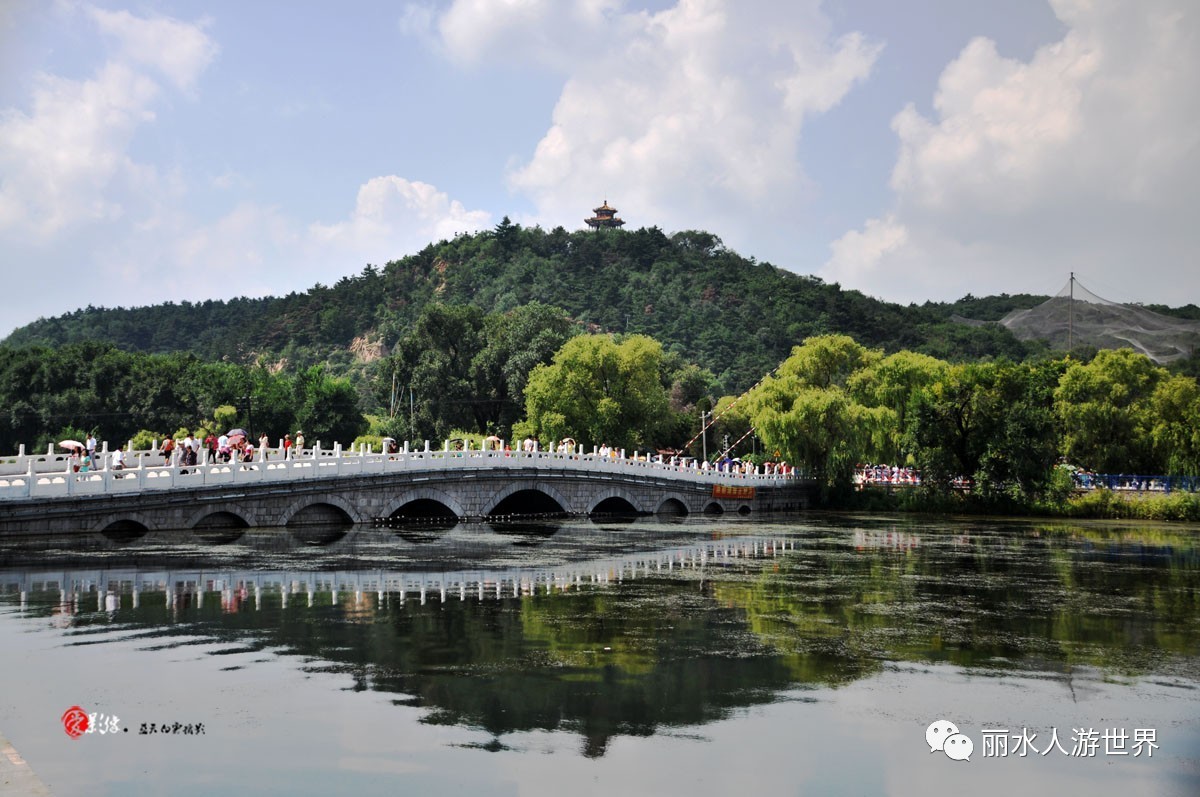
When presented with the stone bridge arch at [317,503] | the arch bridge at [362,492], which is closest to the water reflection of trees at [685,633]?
the arch bridge at [362,492]

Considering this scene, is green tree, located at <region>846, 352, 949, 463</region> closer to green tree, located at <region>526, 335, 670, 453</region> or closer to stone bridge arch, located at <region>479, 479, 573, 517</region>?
green tree, located at <region>526, 335, 670, 453</region>

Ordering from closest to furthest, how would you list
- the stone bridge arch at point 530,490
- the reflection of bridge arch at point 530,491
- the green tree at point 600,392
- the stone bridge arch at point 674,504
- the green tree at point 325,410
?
the stone bridge arch at point 530,490 < the reflection of bridge arch at point 530,491 < the stone bridge arch at point 674,504 < the green tree at point 600,392 < the green tree at point 325,410

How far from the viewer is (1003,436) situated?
4716 centimetres

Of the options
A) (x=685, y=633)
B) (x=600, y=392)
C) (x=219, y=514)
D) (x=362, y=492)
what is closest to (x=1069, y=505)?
(x=600, y=392)

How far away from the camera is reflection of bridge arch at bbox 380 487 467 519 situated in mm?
36781

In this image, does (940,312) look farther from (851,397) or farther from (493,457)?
(493,457)

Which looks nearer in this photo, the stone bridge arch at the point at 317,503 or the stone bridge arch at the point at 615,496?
the stone bridge arch at the point at 317,503

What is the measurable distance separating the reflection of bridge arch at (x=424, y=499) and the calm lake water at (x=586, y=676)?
11459mm

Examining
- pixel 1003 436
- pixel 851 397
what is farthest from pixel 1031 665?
pixel 851 397

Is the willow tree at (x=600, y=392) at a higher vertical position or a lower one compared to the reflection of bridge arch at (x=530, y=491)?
higher

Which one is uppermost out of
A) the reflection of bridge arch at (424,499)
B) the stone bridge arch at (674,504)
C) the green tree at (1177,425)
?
the green tree at (1177,425)

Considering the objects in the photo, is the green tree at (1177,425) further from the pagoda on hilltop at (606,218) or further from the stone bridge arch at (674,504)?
the pagoda on hilltop at (606,218)

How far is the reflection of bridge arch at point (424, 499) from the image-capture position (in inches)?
1448

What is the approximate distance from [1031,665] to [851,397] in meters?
42.5
